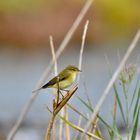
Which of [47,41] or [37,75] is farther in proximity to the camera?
[47,41]

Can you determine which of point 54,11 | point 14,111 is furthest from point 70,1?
point 14,111

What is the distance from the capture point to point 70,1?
1122 centimetres

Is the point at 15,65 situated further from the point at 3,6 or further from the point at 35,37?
the point at 3,6

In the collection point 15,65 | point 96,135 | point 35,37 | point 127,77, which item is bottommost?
point 96,135

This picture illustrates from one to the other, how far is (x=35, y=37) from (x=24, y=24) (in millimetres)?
254

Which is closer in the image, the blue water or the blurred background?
the blue water

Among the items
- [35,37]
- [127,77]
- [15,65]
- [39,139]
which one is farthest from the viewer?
[35,37]

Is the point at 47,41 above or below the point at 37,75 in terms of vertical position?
above

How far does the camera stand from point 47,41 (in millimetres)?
10125

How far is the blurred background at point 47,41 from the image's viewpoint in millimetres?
7832

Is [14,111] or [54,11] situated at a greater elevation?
[54,11]

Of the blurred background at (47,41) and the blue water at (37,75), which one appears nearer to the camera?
the blue water at (37,75)

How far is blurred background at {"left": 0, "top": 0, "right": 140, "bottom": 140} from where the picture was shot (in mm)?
7832

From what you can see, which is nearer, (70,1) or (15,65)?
(15,65)
